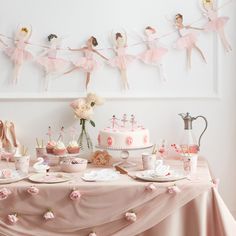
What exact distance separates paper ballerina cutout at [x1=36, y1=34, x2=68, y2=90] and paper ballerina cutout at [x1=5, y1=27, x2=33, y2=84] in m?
0.08

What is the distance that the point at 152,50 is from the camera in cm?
299

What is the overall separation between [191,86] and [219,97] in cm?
19

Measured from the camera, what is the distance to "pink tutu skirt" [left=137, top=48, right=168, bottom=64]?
299 centimetres

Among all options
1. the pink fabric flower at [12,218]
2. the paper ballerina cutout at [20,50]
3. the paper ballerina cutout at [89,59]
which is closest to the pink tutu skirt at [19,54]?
the paper ballerina cutout at [20,50]

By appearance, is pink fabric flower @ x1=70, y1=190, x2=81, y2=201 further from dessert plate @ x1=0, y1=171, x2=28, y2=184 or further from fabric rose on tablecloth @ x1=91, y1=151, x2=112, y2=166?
fabric rose on tablecloth @ x1=91, y1=151, x2=112, y2=166

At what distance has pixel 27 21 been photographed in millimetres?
3057

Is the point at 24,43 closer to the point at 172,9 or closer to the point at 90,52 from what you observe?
the point at 90,52


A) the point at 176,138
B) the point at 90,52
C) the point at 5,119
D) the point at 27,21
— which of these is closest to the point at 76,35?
the point at 90,52

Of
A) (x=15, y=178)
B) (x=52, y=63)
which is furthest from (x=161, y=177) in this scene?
(x=52, y=63)

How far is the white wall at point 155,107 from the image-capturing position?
118 inches

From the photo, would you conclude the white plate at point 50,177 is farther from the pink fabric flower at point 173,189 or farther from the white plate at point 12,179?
the pink fabric flower at point 173,189

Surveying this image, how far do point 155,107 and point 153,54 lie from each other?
332mm

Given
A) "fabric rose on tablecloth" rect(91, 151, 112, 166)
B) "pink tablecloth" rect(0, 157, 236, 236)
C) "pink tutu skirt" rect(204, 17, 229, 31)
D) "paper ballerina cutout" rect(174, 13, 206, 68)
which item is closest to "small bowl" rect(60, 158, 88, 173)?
"fabric rose on tablecloth" rect(91, 151, 112, 166)

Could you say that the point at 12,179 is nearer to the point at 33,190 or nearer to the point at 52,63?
the point at 33,190
